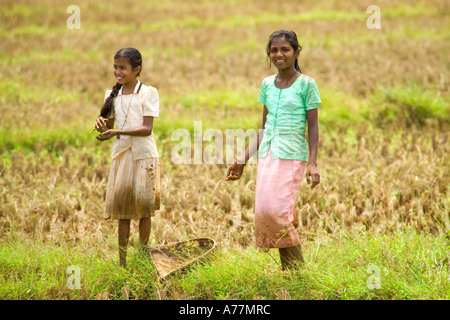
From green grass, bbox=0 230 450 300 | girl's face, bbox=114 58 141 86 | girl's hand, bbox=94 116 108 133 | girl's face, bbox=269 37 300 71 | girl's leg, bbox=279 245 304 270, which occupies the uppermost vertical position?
girl's face, bbox=269 37 300 71

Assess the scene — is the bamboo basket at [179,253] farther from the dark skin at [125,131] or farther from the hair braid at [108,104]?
the hair braid at [108,104]

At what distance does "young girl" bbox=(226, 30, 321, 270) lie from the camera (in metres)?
2.79

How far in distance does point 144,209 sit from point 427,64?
21.5 feet

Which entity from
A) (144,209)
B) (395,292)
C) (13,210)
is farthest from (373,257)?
(13,210)

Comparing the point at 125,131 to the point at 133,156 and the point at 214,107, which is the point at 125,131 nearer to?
the point at 133,156

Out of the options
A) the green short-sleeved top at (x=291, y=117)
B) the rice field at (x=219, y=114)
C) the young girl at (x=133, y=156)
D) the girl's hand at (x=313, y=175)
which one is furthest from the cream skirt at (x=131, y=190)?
the girl's hand at (x=313, y=175)

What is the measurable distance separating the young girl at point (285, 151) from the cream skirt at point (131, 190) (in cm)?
73

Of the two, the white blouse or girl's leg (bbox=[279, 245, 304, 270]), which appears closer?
girl's leg (bbox=[279, 245, 304, 270])

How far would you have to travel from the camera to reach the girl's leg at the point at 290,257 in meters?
2.90

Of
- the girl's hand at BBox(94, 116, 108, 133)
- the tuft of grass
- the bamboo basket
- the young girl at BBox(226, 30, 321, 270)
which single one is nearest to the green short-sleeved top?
the young girl at BBox(226, 30, 321, 270)

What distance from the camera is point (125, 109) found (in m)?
3.14

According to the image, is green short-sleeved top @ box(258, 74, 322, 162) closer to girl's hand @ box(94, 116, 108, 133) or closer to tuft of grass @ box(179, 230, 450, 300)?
tuft of grass @ box(179, 230, 450, 300)

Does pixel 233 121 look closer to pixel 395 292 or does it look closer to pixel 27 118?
pixel 27 118

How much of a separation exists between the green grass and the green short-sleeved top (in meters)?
0.69
